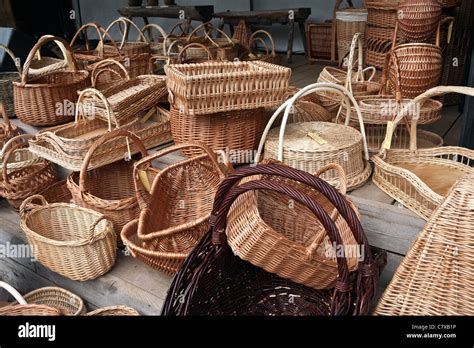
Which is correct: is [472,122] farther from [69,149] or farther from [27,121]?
[27,121]

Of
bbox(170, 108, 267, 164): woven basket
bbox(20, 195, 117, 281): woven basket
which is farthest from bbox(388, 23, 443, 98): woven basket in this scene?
bbox(20, 195, 117, 281): woven basket

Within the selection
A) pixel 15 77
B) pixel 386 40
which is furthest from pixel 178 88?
pixel 15 77

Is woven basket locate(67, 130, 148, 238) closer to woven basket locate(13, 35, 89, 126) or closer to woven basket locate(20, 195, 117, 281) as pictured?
woven basket locate(20, 195, 117, 281)

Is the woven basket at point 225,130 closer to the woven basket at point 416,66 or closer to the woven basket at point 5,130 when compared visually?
the woven basket at point 416,66

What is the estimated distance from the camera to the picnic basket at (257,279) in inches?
44.2

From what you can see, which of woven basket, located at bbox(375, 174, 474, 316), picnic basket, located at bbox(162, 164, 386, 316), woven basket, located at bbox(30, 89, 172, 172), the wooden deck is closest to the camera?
woven basket, located at bbox(375, 174, 474, 316)

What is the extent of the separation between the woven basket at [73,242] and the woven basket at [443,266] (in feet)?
3.89

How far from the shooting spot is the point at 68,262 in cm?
183

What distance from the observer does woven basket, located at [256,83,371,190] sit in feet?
5.66

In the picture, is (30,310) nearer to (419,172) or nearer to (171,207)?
(171,207)

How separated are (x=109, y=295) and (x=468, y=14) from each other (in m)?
2.91

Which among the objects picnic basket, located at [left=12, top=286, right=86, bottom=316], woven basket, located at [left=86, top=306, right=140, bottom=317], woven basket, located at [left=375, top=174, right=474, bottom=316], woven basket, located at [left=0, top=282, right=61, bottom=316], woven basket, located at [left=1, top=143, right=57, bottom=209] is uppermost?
woven basket, located at [left=375, top=174, right=474, bottom=316]

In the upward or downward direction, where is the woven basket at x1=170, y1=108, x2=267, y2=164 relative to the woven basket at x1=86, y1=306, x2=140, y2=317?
upward

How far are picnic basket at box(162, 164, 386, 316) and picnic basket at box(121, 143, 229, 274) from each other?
0.19m
